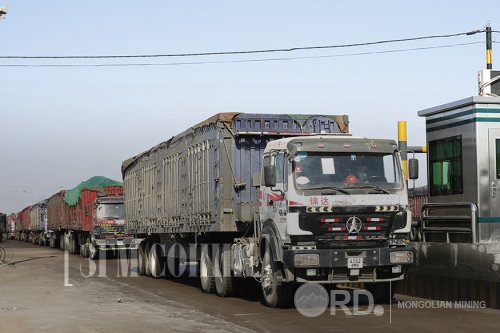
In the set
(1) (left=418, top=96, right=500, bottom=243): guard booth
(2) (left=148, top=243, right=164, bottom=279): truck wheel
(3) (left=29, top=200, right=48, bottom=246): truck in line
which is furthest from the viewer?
(3) (left=29, top=200, right=48, bottom=246): truck in line

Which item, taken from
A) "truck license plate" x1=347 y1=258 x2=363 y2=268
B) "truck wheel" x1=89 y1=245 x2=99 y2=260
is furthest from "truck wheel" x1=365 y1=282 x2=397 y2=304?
"truck wheel" x1=89 y1=245 x2=99 y2=260

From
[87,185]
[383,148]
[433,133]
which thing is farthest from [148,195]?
[87,185]

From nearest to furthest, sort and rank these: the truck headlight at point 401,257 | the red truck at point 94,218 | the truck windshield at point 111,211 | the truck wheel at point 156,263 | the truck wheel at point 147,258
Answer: the truck headlight at point 401,257 → the truck wheel at point 156,263 → the truck wheel at point 147,258 → the red truck at point 94,218 → the truck windshield at point 111,211

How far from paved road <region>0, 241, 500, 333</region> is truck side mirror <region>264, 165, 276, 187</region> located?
2251 mm

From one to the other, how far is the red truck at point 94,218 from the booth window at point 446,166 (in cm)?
2009

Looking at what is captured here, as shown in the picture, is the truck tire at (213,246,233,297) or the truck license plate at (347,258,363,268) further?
the truck tire at (213,246,233,297)

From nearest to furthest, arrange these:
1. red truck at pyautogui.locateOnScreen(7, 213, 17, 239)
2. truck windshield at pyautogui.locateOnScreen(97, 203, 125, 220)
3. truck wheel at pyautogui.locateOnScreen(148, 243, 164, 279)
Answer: truck wheel at pyautogui.locateOnScreen(148, 243, 164, 279)
truck windshield at pyautogui.locateOnScreen(97, 203, 125, 220)
red truck at pyautogui.locateOnScreen(7, 213, 17, 239)

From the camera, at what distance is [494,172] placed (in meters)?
15.9

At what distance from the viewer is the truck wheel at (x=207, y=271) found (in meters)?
18.0

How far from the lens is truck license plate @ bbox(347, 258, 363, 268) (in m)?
13.8

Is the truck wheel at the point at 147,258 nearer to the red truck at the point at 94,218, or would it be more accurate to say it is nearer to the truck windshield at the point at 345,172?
the red truck at the point at 94,218

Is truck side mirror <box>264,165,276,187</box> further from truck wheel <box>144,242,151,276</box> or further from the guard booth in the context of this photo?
truck wheel <box>144,242,151,276</box>

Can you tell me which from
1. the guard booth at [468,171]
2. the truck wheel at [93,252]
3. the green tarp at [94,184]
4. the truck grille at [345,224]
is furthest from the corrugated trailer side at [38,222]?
the truck grille at [345,224]

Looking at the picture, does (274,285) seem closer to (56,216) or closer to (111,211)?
(111,211)
